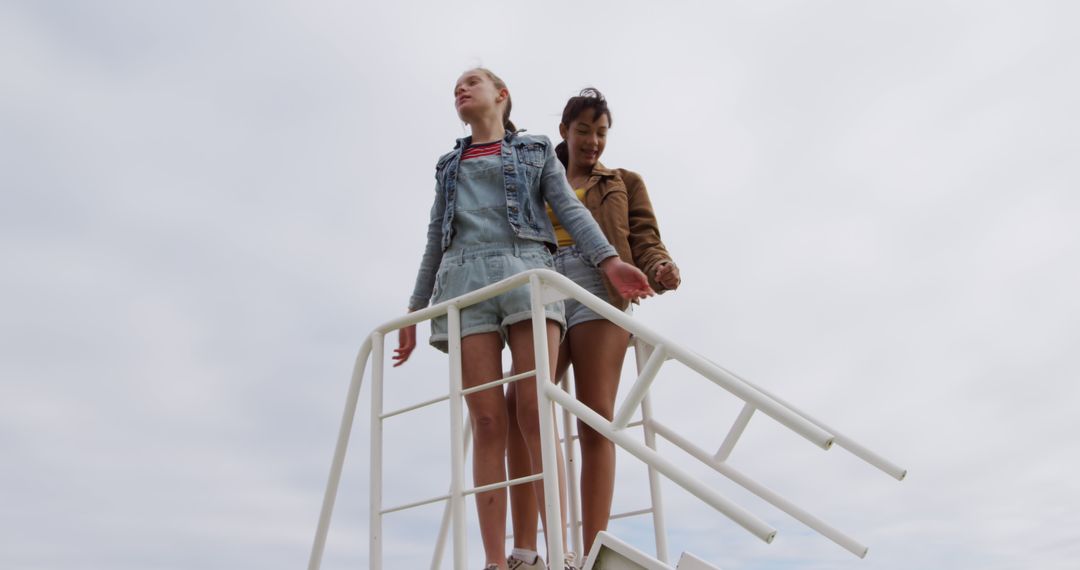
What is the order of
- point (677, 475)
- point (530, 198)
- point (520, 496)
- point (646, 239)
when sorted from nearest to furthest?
point (677, 475), point (520, 496), point (530, 198), point (646, 239)

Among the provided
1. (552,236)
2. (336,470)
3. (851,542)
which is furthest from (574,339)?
(851,542)

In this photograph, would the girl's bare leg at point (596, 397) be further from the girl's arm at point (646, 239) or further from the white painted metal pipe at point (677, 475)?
the white painted metal pipe at point (677, 475)

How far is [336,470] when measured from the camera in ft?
12.1

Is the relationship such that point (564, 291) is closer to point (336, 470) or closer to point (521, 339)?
point (521, 339)

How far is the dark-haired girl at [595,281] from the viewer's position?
3725 millimetres

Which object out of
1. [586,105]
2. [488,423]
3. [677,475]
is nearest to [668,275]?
[586,105]

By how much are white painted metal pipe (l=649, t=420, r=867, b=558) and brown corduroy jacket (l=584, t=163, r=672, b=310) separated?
0.64 m

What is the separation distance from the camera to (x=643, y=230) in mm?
4293

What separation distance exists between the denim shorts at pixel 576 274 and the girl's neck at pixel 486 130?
1.82 feet

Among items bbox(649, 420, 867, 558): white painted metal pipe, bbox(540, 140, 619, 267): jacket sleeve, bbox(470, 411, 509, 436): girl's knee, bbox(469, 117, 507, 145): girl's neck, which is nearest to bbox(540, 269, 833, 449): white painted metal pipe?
bbox(540, 140, 619, 267): jacket sleeve

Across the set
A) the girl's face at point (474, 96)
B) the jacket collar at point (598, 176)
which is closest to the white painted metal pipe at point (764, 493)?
the jacket collar at point (598, 176)

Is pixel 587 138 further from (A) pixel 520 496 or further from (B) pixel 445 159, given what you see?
(A) pixel 520 496

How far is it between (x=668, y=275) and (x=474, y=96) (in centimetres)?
111

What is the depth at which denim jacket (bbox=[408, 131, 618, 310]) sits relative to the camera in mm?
3621
